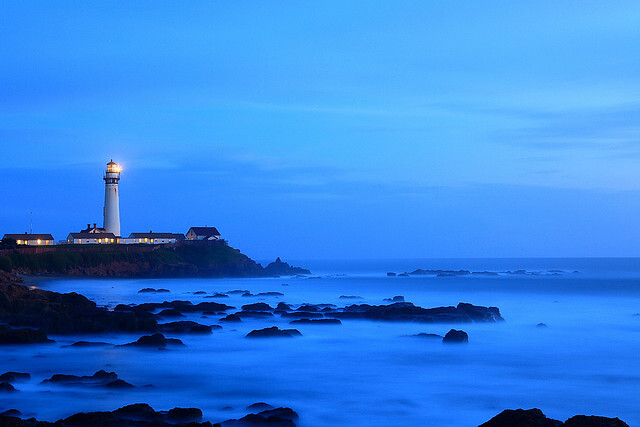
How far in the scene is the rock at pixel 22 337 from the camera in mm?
17466

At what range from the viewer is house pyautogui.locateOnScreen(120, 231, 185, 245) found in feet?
214

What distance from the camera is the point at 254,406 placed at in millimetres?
11602

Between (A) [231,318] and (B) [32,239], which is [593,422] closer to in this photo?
(A) [231,318]

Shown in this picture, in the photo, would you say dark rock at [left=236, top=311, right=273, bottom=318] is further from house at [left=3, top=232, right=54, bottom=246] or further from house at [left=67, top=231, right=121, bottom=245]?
house at [left=3, top=232, right=54, bottom=246]

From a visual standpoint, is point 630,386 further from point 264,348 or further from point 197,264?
point 197,264

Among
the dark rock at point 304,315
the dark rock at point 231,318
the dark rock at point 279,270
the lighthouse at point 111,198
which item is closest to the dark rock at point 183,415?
the dark rock at point 231,318

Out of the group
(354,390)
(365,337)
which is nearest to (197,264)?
(365,337)

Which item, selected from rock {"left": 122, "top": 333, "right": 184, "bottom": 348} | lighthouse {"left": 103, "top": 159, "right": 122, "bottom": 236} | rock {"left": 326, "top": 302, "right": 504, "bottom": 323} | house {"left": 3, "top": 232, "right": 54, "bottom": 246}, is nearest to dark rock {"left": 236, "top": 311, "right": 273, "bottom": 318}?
rock {"left": 326, "top": 302, "right": 504, "bottom": 323}

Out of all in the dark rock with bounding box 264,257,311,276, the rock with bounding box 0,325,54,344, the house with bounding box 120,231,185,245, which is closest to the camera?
the rock with bounding box 0,325,54,344

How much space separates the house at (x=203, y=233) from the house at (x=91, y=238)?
9.80 metres

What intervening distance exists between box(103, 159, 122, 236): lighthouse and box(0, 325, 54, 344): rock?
43.5m

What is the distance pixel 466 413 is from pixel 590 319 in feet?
63.3

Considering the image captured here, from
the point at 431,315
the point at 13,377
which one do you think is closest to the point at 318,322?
the point at 431,315

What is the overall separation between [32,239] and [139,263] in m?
10.2
